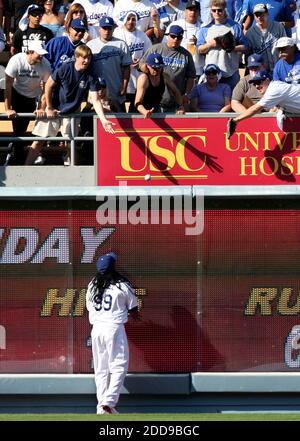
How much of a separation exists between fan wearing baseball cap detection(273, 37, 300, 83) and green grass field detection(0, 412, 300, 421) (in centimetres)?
440

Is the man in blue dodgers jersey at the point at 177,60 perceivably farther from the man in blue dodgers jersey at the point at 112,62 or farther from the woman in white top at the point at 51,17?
the woman in white top at the point at 51,17

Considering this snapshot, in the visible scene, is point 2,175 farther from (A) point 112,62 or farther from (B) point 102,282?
(B) point 102,282

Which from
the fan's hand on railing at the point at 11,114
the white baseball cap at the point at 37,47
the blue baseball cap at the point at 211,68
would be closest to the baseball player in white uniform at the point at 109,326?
the fan's hand on railing at the point at 11,114

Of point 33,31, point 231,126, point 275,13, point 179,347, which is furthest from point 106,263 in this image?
point 275,13

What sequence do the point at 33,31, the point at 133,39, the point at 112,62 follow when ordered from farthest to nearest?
1. the point at 133,39
2. the point at 33,31
3. the point at 112,62

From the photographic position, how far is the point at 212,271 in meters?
12.4

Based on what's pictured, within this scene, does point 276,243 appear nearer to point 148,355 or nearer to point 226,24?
point 148,355

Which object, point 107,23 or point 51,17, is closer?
point 107,23

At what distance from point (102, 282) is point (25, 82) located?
3888 millimetres

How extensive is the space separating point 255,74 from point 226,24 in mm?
1777

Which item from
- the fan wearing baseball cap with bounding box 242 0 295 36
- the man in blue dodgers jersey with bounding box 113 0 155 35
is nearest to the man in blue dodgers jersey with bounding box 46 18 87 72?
the man in blue dodgers jersey with bounding box 113 0 155 35

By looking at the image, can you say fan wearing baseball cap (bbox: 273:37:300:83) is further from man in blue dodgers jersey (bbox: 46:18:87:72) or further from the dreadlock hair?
the dreadlock hair

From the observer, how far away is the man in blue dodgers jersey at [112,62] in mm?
15062

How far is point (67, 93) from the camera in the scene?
14.6 metres
